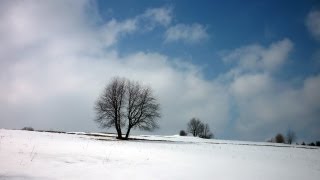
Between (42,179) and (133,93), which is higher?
(133,93)

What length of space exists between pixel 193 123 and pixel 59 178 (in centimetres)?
13506

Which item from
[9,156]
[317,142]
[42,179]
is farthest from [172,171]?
[317,142]

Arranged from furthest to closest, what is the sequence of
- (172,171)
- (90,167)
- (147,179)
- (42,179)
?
(172,171) → (90,167) → (147,179) → (42,179)

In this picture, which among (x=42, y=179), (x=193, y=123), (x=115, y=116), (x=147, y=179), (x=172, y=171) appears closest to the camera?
(x=42, y=179)

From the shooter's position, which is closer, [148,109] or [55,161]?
[55,161]

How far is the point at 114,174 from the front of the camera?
11695mm

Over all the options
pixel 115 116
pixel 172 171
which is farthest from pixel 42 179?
pixel 115 116

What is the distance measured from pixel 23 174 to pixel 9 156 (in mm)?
3880

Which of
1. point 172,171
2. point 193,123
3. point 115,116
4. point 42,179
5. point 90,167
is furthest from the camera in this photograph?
point 193,123

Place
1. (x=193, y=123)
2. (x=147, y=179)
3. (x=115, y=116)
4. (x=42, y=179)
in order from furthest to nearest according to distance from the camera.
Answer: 1. (x=193, y=123)
2. (x=115, y=116)
3. (x=147, y=179)
4. (x=42, y=179)

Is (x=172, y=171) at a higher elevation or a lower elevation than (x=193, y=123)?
lower

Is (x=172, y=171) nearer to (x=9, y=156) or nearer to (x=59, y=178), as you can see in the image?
(x=59, y=178)

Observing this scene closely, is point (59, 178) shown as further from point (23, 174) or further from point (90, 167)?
point (90, 167)

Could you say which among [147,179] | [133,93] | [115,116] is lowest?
[147,179]
